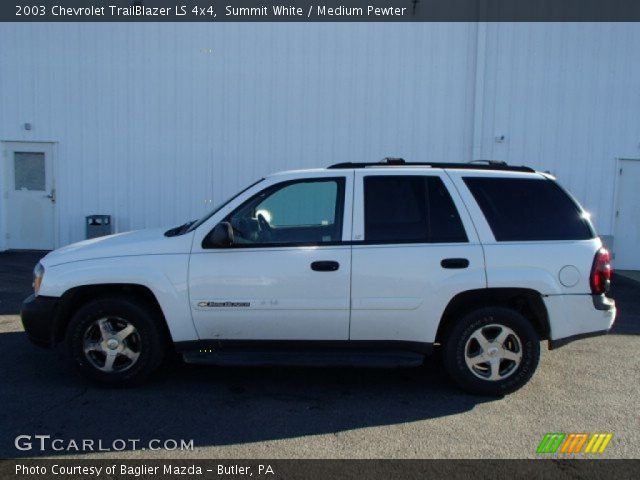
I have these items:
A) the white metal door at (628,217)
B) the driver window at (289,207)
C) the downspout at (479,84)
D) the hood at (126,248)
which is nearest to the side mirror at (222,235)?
the driver window at (289,207)

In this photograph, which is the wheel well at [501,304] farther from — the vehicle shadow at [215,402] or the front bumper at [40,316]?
the front bumper at [40,316]

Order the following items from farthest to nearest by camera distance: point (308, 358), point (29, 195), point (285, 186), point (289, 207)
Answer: point (29, 195)
point (289, 207)
point (285, 186)
point (308, 358)

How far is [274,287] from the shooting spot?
15.2 ft

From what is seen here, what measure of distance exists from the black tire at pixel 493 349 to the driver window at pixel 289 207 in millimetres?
1282

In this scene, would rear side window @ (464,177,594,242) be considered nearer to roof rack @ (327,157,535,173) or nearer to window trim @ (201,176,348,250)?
roof rack @ (327,157,535,173)

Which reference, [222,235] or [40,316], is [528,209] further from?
[40,316]

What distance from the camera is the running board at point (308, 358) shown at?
4672 millimetres

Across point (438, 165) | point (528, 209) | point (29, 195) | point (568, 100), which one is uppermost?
point (568, 100)

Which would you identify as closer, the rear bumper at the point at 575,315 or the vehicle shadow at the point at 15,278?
the rear bumper at the point at 575,315

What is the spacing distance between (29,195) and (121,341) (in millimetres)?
8277

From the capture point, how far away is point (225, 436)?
13.2 feet

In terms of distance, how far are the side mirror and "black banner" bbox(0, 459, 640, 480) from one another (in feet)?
5.46

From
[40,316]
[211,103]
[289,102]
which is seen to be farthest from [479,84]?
[40,316]

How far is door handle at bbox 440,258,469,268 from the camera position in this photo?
4660mm
